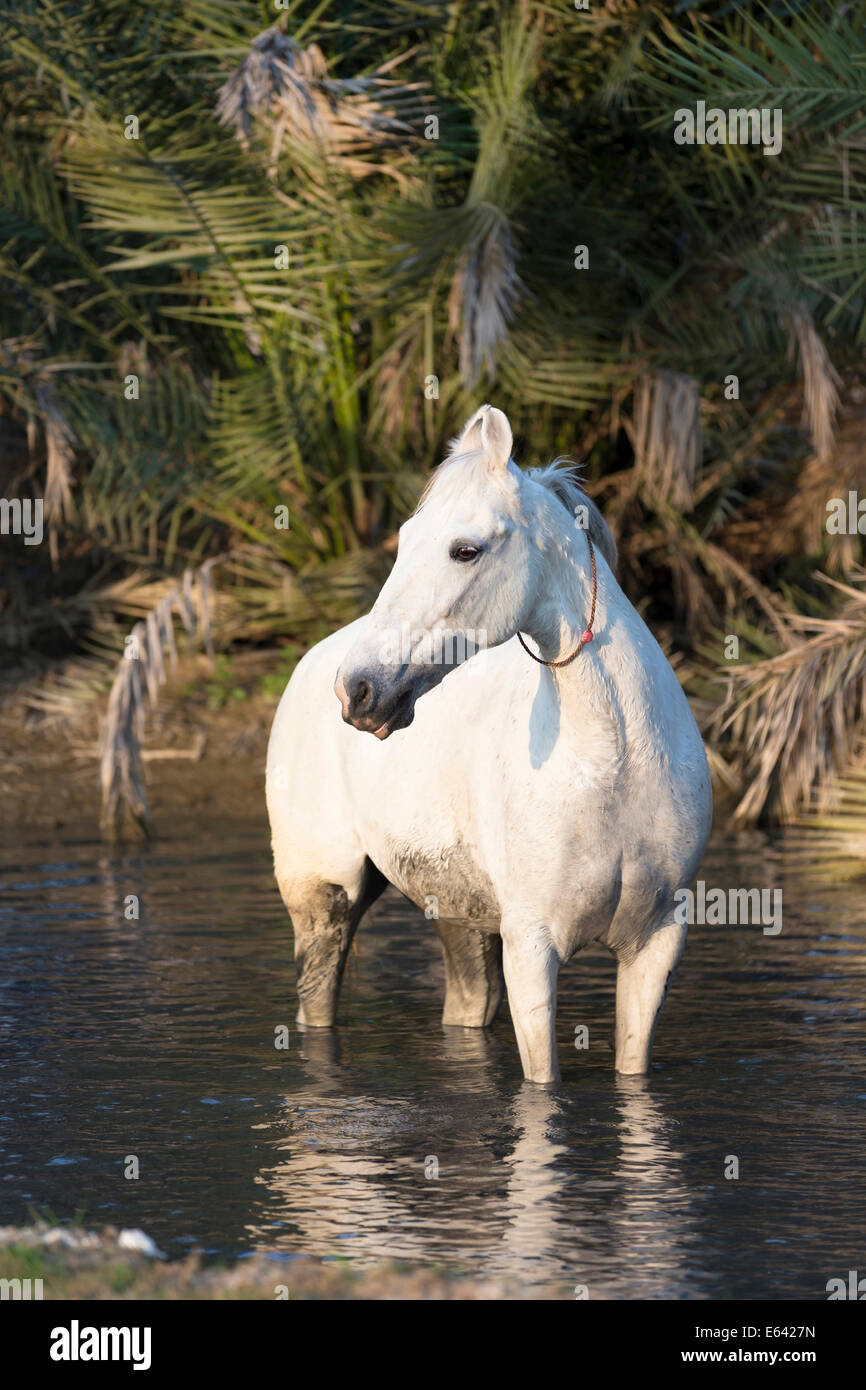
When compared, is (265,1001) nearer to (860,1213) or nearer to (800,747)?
(860,1213)

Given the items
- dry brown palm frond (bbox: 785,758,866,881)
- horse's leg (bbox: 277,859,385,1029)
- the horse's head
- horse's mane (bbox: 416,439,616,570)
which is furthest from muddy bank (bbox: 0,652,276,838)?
the horse's head

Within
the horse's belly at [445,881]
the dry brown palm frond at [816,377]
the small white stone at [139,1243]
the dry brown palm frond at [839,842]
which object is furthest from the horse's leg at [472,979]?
the dry brown palm frond at [816,377]

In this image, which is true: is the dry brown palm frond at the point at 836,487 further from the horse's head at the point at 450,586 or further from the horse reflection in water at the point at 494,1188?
the horse's head at the point at 450,586

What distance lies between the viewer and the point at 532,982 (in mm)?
5664

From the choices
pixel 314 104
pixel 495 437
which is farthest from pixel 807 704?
pixel 495 437

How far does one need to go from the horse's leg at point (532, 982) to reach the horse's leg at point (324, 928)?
4.69ft

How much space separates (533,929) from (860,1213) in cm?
131

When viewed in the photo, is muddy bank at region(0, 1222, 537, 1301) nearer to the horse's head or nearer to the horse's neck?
the horse's head

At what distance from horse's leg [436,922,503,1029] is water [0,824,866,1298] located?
0.34ft

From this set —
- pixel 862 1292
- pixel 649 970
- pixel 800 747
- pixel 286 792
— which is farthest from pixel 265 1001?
pixel 800 747

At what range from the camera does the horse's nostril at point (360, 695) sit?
16.4 feet

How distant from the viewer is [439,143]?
13578mm

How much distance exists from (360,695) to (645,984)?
1.55 metres

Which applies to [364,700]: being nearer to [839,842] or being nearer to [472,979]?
[472,979]
